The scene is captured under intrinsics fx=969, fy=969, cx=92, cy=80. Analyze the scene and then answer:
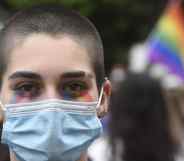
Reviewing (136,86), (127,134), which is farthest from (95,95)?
(136,86)

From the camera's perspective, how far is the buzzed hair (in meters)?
5.17

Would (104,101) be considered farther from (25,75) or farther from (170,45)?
(170,45)

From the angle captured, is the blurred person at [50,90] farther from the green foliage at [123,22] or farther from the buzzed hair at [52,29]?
the green foliage at [123,22]

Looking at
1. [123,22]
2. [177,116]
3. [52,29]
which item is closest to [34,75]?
[52,29]

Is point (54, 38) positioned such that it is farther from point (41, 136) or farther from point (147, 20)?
point (147, 20)

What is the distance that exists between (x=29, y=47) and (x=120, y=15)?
15128 millimetres

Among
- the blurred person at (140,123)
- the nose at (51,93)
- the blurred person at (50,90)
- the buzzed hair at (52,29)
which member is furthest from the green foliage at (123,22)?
the nose at (51,93)

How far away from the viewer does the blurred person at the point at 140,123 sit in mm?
6152

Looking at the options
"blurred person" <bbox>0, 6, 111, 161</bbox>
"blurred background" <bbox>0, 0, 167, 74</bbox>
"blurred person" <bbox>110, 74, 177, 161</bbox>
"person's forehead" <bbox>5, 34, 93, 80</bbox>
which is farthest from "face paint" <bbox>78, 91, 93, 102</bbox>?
"blurred background" <bbox>0, 0, 167, 74</bbox>

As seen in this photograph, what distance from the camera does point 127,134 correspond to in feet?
20.6

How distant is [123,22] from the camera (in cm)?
2011

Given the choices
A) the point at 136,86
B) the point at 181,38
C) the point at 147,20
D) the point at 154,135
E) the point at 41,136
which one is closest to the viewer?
the point at 41,136

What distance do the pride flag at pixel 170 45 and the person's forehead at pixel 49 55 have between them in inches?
223

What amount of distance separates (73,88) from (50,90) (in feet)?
0.50
